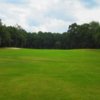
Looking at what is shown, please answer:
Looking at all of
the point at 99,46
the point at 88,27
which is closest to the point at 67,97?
the point at 99,46

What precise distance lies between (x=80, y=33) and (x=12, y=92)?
103483 millimetres

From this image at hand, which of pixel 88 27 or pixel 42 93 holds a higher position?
pixel 88 27

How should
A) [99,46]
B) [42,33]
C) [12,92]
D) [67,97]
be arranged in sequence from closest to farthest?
1. [67,97]
2. [12,92]
3. [99,46]
4. [42,33]

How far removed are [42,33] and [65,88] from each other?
137874 mm

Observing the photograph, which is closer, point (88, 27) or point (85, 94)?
point (85, 94)

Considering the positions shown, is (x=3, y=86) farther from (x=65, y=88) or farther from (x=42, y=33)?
(x=42, y=33)

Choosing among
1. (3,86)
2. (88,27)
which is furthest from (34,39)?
(3,86)

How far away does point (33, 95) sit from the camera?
12805 millimetres

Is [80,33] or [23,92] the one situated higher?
[80,33]

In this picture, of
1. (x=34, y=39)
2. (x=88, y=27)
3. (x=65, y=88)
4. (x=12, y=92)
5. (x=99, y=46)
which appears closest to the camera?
(x=12, y=92)

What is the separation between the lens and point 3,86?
15.0 meters

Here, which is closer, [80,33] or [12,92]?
[12,92]

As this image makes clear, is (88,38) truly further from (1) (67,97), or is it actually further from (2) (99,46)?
(1) (67,97)

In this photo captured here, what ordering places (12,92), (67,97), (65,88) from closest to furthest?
(67,97)
(12,92)
(65,88)
